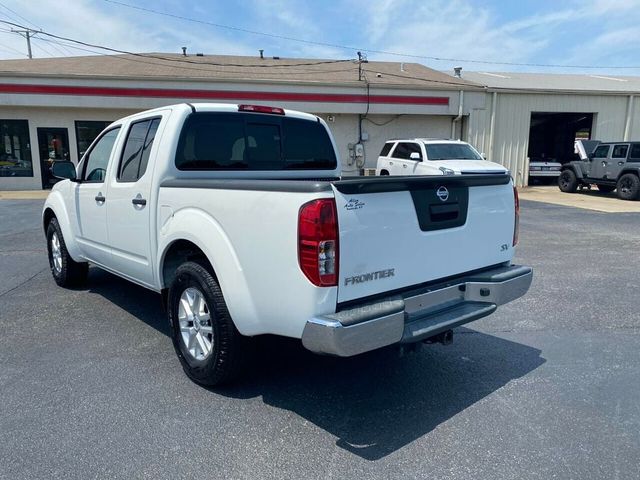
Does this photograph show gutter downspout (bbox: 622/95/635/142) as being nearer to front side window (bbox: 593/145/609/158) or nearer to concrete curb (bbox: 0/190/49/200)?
front side window (bbox: 593/145/609/158)

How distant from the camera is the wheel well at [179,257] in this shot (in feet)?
11.6

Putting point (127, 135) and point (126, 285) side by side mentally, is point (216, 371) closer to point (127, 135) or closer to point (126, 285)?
point (127, 135)

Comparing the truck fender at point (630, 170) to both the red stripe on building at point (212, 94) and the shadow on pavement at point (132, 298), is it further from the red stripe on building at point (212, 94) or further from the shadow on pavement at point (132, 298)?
the shadow on pavement at point (132, 298)

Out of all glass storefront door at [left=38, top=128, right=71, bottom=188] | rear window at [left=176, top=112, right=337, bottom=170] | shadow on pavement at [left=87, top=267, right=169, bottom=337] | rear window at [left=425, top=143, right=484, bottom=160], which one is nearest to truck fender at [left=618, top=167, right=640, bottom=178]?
rear window at [left=425, top=143, right=484, bottom=160]

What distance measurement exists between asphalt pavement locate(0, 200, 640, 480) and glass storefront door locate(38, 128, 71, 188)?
1645cm

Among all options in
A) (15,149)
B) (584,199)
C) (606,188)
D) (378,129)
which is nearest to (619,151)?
(584,199)

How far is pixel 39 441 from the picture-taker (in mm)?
2855

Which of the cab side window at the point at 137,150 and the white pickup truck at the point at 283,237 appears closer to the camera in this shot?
the white pickup truck at the point at 283,237

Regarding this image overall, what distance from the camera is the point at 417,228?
10.2ft

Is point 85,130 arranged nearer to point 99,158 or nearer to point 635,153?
point 99,158

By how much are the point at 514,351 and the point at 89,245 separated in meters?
4.37

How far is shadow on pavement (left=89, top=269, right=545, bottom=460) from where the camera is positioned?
304 cm

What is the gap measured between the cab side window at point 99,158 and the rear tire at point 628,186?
682 inches

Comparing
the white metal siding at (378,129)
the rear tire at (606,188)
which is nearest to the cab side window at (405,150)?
the white metal siding at (378,129)
